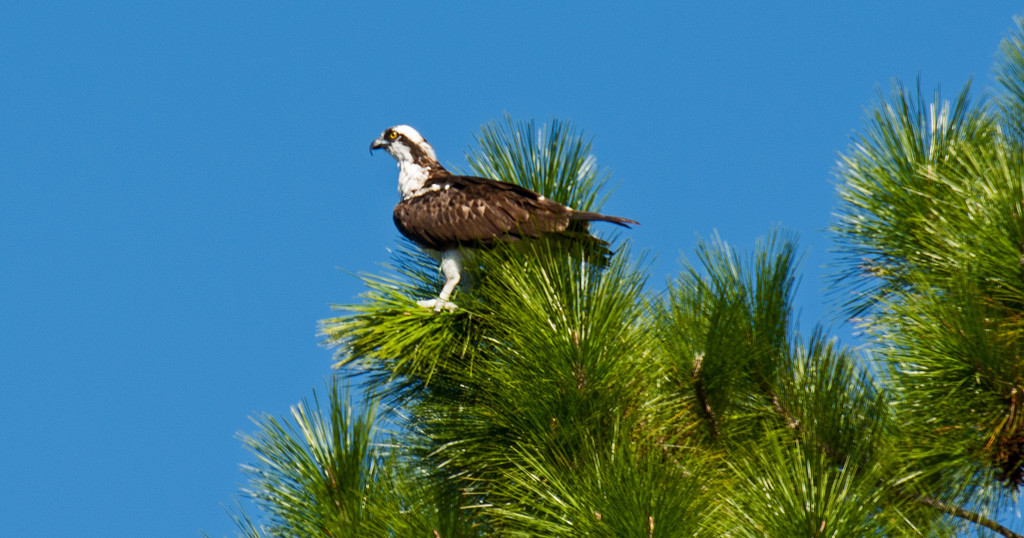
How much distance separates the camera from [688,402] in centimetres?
464


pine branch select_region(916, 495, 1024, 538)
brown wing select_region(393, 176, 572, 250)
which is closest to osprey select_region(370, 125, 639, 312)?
brown wing select_region(393, 176, 572, 250)

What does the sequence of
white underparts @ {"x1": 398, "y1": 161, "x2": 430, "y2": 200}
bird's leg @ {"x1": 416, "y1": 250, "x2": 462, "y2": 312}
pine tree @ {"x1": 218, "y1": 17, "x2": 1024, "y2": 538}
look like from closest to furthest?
pine tree @ {"x1": 218, "y1": 17, "x2": 1024, "y2": 538}, bird's leg @ {"x1": 416, "y1": 250, "x2": 462, "y2": 312}, white underparts @ {"x1": 398, "y1": 161, "x2": 430, "y2": 200}

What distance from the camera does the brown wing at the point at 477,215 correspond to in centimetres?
528

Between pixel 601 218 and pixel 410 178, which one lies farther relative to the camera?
pixel 410 178

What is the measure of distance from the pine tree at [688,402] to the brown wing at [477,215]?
0.60 feet

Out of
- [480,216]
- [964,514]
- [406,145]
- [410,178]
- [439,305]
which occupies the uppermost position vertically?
[406,145]

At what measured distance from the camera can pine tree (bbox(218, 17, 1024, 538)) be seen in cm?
381

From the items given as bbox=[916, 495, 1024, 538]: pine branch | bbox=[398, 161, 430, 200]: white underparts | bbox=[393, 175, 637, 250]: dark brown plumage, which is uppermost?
bbox=[398, 161, 430, 200]: white underparts

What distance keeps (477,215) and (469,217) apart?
0.15 feet

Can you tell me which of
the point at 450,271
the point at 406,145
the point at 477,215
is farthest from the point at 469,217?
the point at 406,145

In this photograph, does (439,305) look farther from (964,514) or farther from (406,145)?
(406,145)

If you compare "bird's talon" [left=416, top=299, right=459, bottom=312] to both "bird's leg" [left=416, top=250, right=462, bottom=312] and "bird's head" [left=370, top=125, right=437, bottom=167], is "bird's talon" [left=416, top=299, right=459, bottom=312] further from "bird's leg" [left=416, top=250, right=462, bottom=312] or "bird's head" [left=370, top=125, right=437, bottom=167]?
"bird's head" [left=370, top=125, right=437, bottom=167]

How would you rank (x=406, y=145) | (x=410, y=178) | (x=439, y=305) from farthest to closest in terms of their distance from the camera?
1. (x=406, y=145)
2. (x=410, y=178)
3. (x=439, y=305)

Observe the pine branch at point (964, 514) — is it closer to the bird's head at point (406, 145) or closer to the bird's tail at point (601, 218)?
the bird's tail at point (601, 218)
